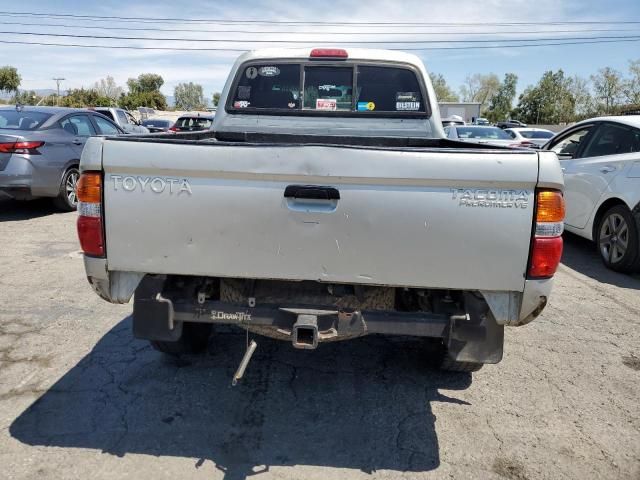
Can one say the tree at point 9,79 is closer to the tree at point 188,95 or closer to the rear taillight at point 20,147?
the tree at point 188,95

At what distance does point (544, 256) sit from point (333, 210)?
104 cm

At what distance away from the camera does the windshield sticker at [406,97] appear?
4723 mm

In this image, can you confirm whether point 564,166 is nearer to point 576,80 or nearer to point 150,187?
point 150,187

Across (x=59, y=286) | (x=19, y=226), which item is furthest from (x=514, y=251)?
(x=19, y=226)

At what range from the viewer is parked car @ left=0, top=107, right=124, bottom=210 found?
780 cm

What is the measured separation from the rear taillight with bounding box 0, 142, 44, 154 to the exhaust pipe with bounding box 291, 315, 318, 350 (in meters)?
6.92

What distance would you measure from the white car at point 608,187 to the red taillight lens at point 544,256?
14.0ft

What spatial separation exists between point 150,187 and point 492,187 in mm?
1632

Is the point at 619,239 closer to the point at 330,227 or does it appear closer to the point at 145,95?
the point at 330,227

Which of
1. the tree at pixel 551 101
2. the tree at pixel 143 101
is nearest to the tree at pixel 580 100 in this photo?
the tree at pixel 551 101

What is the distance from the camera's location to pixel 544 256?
8.41ft

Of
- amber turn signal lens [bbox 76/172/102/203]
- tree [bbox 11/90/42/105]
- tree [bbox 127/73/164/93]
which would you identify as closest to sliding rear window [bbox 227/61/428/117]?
amber turn signal lens [bbox 76/172/102/203]

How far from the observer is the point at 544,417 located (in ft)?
10.8

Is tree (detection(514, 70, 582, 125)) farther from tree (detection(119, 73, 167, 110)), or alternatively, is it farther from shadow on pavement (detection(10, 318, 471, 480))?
shadow on pavement (detection(10, 318, 471, 480))
